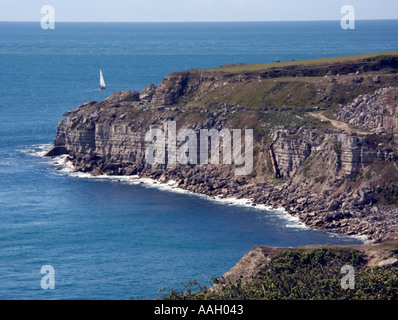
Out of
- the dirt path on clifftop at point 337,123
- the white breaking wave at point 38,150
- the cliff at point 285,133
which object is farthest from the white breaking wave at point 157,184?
the dirt path on clifftop at point 337,123

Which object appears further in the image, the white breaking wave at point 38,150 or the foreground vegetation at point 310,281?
the white breaking wave at point 38,150

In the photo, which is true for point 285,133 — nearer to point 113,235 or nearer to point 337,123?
point 337,123
